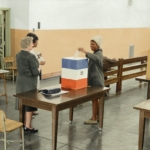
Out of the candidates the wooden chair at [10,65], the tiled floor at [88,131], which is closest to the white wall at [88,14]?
the wooden chair at [10,65]

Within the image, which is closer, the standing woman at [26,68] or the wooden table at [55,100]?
the wooden table at [55,100]

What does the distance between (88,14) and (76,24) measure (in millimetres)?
709

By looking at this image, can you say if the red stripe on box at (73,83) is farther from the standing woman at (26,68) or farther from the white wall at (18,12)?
the white wall at (18,12)


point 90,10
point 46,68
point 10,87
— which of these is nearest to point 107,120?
point 10,87

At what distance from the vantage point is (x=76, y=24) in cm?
1061

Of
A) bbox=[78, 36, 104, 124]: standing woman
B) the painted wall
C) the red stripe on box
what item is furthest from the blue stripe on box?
the painted wall

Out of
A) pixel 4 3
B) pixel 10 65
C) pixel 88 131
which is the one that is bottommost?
pixel 88 131

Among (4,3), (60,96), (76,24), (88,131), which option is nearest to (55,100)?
(60,96)

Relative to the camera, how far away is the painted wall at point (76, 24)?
364 inches

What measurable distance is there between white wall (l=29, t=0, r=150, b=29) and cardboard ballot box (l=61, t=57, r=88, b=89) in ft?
15.4

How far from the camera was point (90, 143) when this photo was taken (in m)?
4.76

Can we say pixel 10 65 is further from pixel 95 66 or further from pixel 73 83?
pixel 73 83

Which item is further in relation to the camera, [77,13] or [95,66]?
[77,13]

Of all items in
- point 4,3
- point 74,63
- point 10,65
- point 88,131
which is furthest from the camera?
point 10,65
